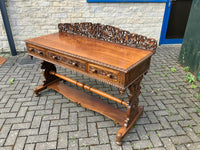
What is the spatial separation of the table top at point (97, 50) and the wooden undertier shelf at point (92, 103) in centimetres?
104

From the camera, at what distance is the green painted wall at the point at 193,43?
166 inches

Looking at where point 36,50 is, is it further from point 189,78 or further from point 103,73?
point 189,78

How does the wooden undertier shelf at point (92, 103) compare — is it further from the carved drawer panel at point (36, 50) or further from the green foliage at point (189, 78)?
the green foliage at point (189, 78)

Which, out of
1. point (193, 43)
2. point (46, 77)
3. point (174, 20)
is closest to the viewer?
point (46, 77)

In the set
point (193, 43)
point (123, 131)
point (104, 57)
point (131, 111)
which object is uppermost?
point (104, 57)

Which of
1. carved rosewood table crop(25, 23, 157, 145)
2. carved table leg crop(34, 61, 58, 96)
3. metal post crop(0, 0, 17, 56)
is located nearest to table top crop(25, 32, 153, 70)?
carved rosewood table crop(25, 23, 157, 145)

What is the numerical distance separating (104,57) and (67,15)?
364 centimetres

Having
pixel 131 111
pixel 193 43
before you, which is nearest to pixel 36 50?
pixel 131 111

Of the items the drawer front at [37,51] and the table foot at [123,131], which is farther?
the drawer front at [37,51]

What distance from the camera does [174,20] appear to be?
19.8 ft

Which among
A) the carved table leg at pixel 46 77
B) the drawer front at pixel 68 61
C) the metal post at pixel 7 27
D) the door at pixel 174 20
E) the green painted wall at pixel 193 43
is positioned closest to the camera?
the drawer front at pixel 68 61

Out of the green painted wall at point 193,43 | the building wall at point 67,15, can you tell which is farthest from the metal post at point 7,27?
the green painted wall at point 193,43

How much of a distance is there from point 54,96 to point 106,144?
1.54 metres

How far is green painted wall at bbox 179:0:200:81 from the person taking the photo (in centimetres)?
421
